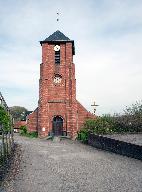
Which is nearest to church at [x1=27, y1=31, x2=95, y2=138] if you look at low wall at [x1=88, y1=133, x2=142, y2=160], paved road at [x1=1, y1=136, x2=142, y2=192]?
low wall at [x1=88, y1=133, x2=142, y2=160]

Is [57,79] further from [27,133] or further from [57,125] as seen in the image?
[27,133]

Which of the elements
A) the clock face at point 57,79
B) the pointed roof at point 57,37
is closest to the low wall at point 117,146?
the clock face at point 57,79

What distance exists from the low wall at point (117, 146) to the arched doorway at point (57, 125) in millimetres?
7402

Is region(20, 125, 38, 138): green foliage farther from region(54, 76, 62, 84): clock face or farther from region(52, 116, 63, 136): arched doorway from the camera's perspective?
region(54, 76, 62, 84): clock face

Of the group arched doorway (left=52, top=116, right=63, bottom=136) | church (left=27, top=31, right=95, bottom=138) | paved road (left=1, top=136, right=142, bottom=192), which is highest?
church (left=27, top=31, right=95, bottom=138)

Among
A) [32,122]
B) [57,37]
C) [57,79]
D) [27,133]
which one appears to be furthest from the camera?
[57,37]

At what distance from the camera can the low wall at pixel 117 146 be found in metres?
17.8

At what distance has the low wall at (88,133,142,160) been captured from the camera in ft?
58.5

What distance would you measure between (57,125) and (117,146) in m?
15.6

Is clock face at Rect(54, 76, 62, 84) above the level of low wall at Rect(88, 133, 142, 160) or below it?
above

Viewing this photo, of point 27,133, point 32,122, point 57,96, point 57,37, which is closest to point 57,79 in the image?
point 57,96

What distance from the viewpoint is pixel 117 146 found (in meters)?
21.3

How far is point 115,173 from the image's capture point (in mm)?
Result: 13328

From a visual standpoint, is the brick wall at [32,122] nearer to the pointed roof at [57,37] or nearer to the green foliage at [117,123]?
the green foliage at [117,123]
